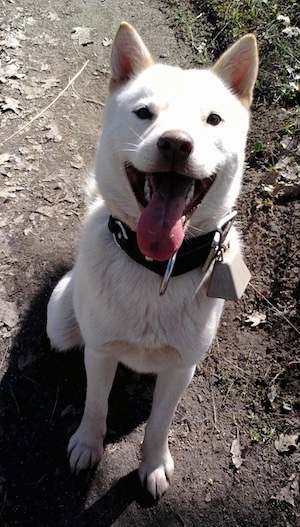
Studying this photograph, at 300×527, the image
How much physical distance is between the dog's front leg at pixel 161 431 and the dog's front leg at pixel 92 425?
218 mm

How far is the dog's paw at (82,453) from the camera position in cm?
259

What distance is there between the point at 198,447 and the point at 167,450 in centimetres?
24

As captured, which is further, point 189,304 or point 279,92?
point 279,92

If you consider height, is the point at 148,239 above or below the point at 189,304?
above

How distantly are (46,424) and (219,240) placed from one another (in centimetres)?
140

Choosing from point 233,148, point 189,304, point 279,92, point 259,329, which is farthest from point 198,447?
point 279,92

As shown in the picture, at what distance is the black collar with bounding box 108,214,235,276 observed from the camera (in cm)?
204

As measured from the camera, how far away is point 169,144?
5.60ft

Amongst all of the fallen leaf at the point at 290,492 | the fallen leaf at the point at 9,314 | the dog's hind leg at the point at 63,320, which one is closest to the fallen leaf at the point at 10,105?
the fallen leaf at the point at 9,314

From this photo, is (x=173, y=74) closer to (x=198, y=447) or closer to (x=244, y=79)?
(x=244, y=79)

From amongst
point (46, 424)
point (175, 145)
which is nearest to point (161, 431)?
point (46, 424)

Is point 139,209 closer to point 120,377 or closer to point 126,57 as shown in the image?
point 126,57

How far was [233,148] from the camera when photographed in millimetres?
1958

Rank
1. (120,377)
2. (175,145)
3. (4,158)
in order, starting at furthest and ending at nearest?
(4,158) < (120,377) < (175,145)
